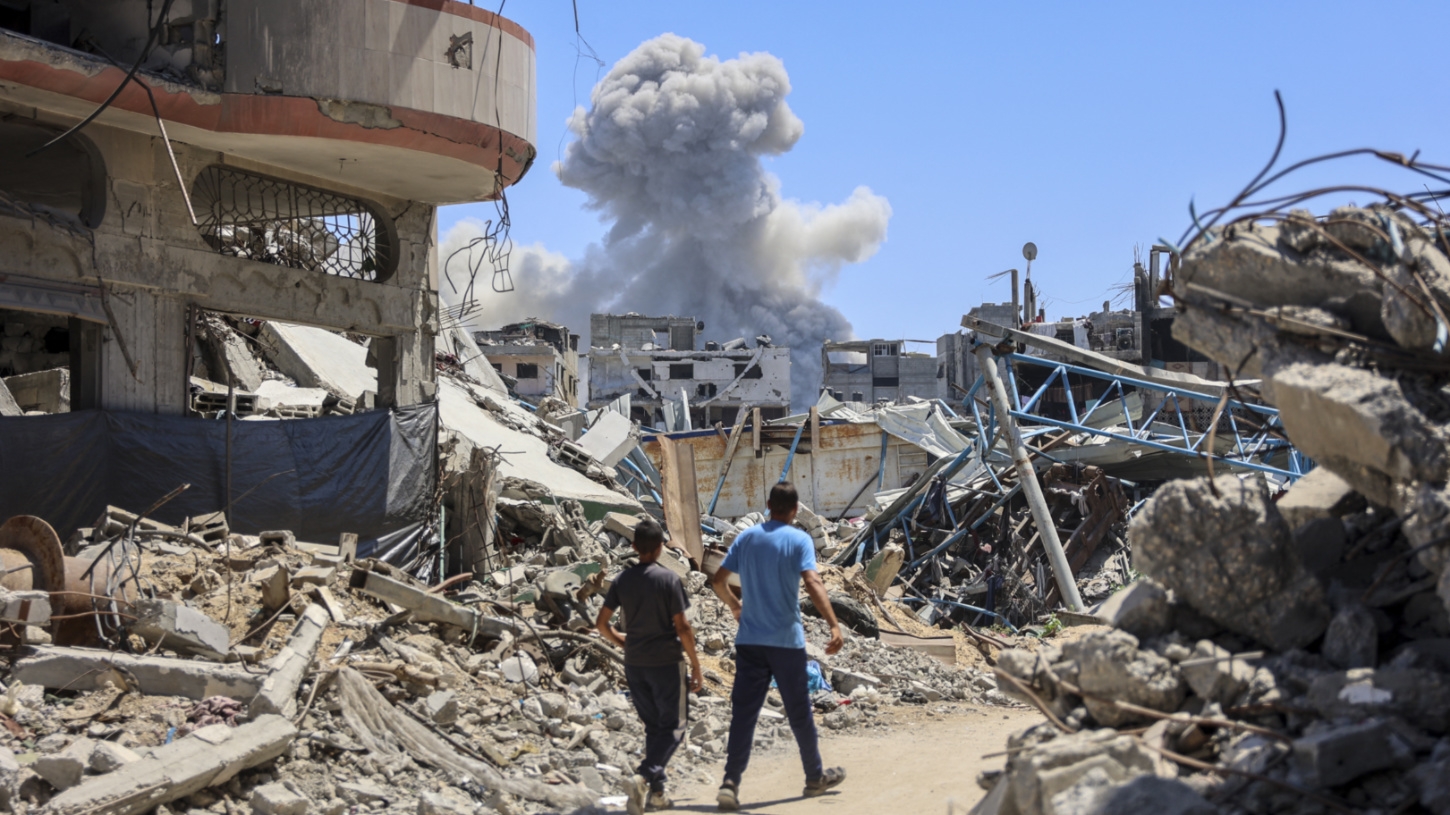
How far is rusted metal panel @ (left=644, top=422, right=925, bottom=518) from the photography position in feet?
87.6

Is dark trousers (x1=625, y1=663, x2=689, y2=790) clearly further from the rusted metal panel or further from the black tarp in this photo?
the rusted metal panel

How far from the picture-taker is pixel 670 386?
202 feet

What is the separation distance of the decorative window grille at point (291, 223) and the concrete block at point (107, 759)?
7872 mm

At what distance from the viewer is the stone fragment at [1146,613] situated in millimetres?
4312

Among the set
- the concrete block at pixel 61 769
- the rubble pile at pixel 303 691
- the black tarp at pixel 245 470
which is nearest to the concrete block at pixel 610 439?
the black tarp at pixel 245 470

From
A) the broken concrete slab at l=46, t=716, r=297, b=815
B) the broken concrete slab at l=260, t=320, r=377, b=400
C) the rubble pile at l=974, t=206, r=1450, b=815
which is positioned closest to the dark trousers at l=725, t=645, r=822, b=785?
the rubble pile at l=974, t=206, r=1450, b=815

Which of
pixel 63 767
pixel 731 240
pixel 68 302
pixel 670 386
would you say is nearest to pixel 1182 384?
pixel 68 302

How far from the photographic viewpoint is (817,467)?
26.9m

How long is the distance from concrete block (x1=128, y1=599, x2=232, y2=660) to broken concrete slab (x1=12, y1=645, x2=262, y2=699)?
1.07ft

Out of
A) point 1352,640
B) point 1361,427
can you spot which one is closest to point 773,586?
point 1352,640

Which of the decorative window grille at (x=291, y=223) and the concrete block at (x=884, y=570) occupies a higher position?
the decorative window grille at (x=291, y=223)

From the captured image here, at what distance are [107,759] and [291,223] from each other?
8.56 m

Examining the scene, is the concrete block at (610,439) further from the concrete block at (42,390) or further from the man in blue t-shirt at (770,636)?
the man in blue t-shirt at (770,636)

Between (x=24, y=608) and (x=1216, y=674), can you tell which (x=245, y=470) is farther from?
(x=1216, y=674)
